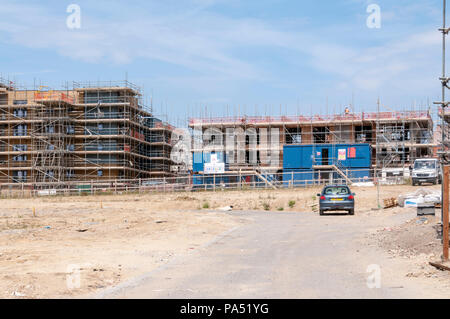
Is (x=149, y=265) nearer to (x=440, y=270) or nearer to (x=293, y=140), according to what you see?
(x=440, y=270)

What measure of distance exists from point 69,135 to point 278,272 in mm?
63938

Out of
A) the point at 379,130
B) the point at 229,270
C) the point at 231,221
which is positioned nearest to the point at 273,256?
the point at 229,270

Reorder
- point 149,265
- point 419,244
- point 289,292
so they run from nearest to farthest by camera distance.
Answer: point 289,292
point 149,265
point 419,244

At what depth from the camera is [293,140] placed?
71750 millimetres

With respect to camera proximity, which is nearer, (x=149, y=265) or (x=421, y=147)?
(x=149, y=265)

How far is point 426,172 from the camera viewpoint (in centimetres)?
4438

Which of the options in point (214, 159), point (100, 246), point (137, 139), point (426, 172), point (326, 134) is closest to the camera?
point (100, 246)

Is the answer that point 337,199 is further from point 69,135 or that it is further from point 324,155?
point 69,135

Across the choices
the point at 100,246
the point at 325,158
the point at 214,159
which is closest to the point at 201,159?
the point at 214,159

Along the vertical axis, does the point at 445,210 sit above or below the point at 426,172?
below

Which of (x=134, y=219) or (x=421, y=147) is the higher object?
(x=421, y=147)

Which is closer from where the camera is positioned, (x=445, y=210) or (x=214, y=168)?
(x=445, y=210)
